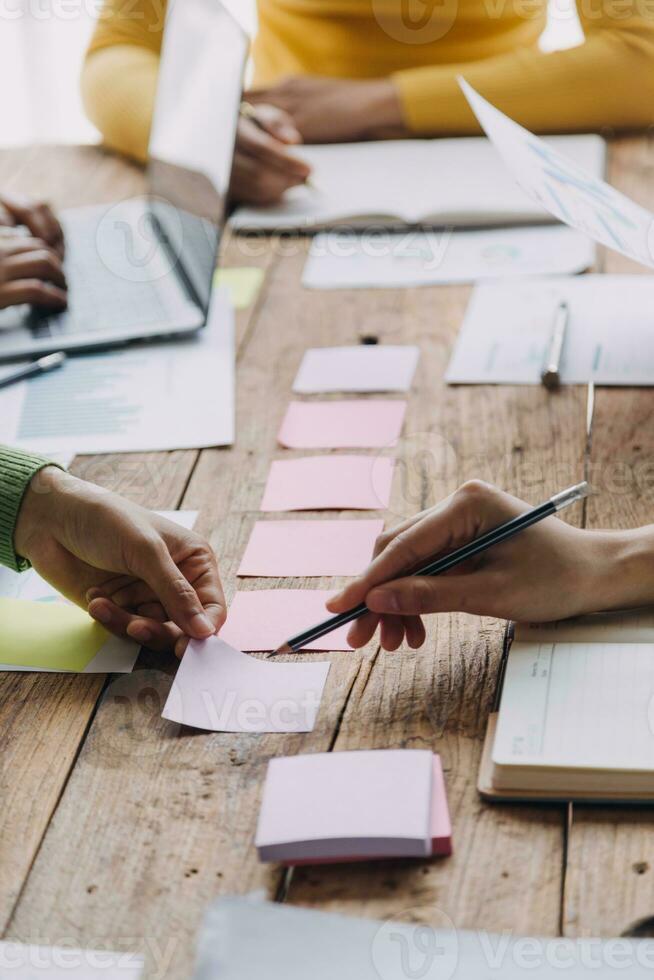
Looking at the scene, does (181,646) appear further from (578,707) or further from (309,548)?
(578,707)

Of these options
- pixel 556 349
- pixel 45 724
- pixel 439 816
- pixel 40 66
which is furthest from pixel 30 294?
pixel 40 66

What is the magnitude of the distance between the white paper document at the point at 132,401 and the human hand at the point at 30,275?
4.4 inches

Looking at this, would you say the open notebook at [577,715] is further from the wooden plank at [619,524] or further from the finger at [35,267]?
the finger at [35,267]

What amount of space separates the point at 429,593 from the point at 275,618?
148mm

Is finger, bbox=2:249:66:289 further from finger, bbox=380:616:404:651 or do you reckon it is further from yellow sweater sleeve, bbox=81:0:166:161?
finger, bbox=380:616:404:651

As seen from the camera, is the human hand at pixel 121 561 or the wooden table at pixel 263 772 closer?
the wooden table at pixel 263 772

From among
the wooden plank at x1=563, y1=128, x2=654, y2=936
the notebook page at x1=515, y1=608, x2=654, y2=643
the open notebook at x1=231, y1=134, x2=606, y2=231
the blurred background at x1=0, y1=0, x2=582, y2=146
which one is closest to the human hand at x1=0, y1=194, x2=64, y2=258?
the open notebook at x1=231, y1=134, x2=606, y2=231

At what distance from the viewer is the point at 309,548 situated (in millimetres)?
972

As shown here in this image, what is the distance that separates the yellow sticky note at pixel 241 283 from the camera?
145cm

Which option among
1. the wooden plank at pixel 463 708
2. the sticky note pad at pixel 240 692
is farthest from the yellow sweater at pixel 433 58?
the sticky note pad at pixel 240 692

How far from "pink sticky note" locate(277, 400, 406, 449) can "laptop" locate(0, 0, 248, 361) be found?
25 cm

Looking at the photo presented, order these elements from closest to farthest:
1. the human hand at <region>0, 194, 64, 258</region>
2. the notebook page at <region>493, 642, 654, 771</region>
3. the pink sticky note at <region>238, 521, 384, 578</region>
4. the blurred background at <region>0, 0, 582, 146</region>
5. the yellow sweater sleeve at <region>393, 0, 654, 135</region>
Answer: the notebook page at <region>493, 642, 654, 771</region>
the pink sticky note at <region>238, 521, 384, 578</region>
the human hand at <region>0, 194, 64, 258</region>
the yellow sweater sleeve at <region>393, 0, 654, 135</region>
the blurred background at <region>0, 0, 582, 146</region>

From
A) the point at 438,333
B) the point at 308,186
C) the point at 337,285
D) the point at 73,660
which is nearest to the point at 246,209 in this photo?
the point at 308,186

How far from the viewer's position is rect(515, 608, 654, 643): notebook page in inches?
31.3
